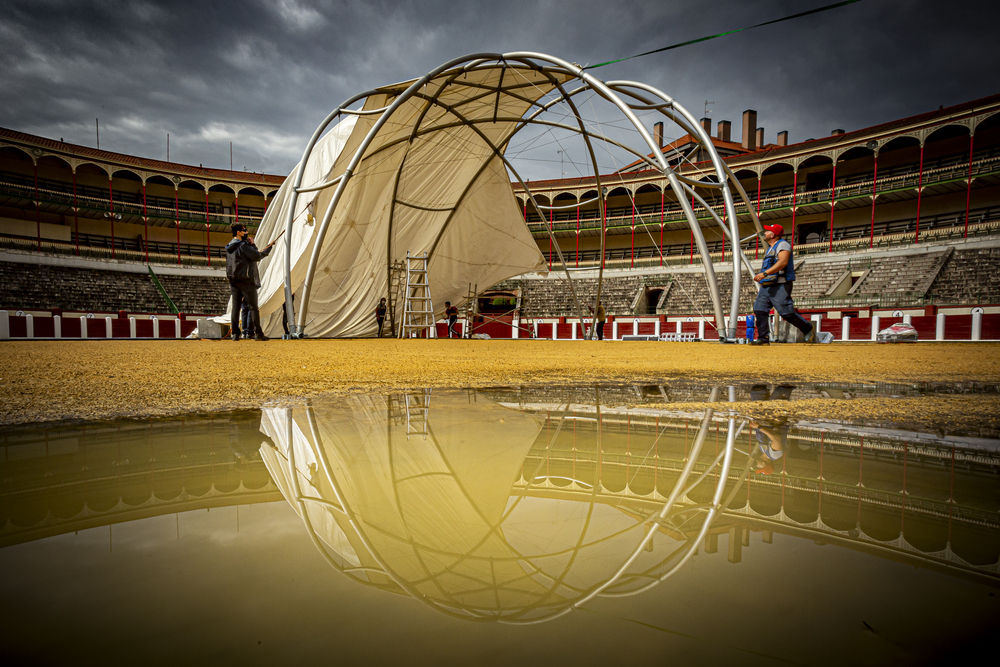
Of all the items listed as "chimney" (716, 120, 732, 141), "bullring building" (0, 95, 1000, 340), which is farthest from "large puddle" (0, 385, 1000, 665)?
"chimney" (716, 120, 732, 141)

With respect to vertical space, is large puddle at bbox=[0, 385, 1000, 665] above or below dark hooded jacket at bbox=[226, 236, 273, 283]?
below

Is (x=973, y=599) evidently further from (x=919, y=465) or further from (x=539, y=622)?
(x=919, y=465)

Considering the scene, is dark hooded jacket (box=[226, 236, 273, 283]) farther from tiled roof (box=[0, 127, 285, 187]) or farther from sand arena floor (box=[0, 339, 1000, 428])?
tiled roof (box=[0, 127, 285, 187])

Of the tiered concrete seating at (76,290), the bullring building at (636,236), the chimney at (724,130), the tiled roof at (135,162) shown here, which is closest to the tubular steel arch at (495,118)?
the bullring building at (636,236)

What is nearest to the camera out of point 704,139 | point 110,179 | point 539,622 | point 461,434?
point 539,622

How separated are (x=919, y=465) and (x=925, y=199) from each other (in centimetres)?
3600

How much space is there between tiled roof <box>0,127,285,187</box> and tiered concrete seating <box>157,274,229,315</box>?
27.8 ft

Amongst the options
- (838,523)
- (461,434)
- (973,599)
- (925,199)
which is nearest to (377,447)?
(461,434)

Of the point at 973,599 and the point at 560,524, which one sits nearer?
the point at 973,599

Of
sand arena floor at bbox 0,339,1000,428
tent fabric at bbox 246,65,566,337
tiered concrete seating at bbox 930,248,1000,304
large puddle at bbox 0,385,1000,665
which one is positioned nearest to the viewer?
large puddle at bbox 0,385,1000,665

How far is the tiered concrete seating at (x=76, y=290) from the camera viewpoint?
2316cm

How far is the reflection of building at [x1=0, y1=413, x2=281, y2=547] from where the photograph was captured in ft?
3.54

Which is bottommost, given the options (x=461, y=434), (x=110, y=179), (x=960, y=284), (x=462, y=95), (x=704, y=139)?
(x=461, y=434)

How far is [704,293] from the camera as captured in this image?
27.6m
